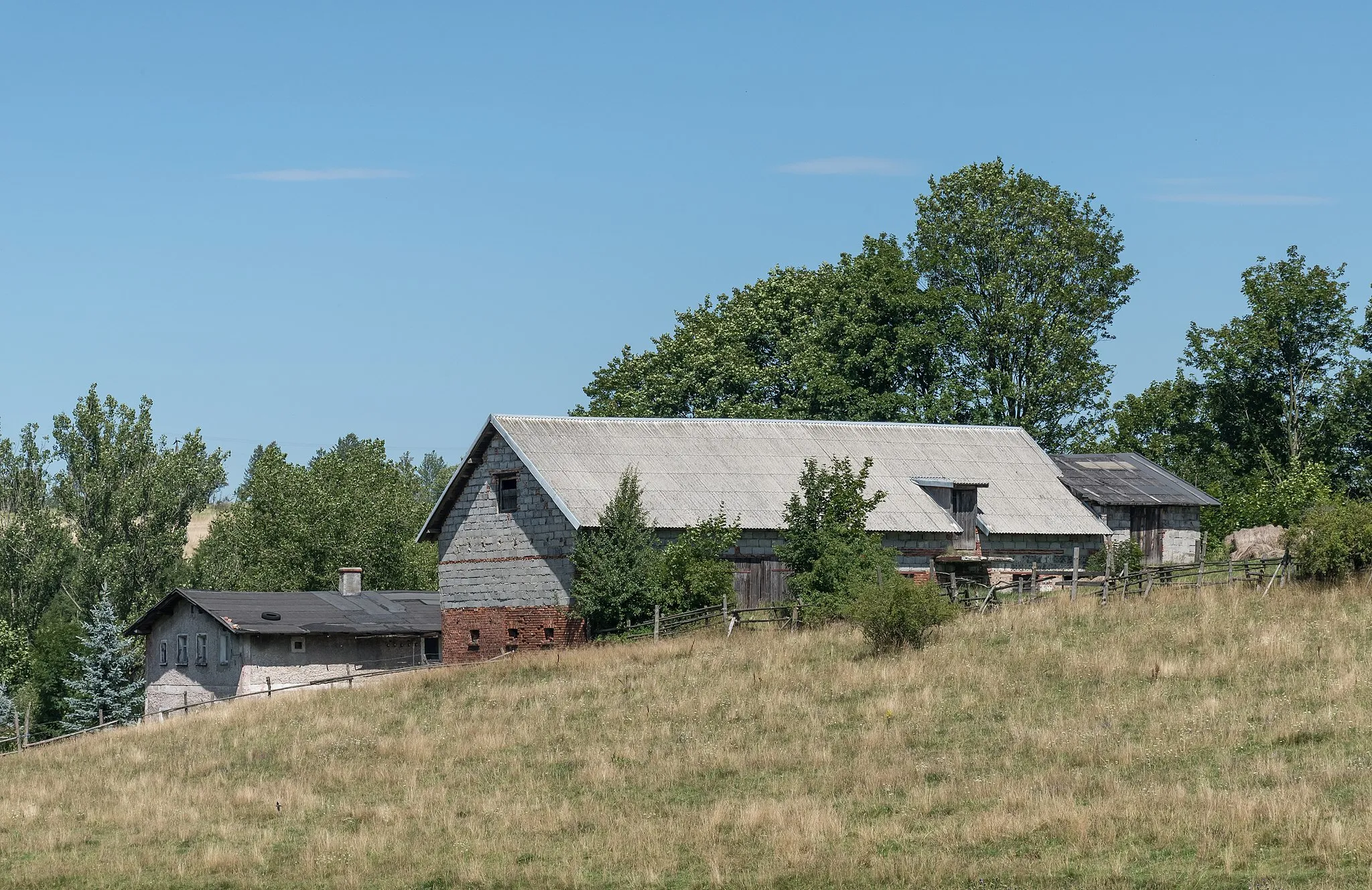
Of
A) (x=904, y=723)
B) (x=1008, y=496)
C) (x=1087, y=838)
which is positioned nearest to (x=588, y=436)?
(x=1008, y=496)

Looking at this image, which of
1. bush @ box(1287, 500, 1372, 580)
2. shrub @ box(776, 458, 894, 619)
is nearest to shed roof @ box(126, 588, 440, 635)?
shrub @ box(776, 458, 894, 619)

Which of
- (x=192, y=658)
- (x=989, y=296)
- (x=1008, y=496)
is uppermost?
(x=989, y=296)

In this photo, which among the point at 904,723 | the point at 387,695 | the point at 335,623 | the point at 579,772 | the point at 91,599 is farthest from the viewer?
the point at 91,599

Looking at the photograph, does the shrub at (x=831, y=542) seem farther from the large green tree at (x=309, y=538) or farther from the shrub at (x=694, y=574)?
the large green tree at (x=309, y=538)

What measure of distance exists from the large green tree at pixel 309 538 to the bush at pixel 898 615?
4015 centimetres

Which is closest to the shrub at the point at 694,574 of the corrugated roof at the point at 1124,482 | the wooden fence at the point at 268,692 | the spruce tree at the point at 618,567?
the spruce tree at the point at 618,567

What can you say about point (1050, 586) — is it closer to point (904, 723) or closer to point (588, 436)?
point (588, 436)

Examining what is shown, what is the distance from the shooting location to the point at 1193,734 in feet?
78.1

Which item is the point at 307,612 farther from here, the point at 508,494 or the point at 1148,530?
the point at 1148,530

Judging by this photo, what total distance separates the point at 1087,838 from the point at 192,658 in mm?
39523

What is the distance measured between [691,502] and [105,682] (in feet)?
81.6

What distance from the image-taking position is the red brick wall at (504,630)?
44.3 m

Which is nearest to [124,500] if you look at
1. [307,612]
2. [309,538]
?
[309,538]

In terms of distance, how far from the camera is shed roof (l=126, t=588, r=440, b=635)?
49594 millimetres
